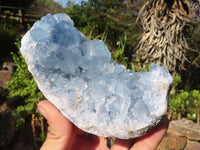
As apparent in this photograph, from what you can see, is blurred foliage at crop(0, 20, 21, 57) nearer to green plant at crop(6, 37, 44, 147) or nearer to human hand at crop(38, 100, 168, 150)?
green plant at crop(6, 37, 44, 147)

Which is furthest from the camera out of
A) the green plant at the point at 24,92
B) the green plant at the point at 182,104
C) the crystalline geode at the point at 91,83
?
the green plant at the point at 182,104

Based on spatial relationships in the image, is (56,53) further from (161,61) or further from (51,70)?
(161,61)

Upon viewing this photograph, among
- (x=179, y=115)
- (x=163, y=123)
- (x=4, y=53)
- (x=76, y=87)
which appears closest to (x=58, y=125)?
(x=76, y=87)

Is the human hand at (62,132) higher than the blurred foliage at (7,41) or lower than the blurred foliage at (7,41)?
lower

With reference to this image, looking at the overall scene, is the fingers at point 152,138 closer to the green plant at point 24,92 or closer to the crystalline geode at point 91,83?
the crystalline geode at point 91,83

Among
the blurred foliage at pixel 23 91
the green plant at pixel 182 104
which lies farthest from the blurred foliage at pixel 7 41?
the green plant at pixel 182 104
